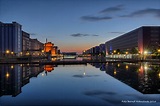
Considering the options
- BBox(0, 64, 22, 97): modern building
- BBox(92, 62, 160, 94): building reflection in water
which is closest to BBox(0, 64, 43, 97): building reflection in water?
BBox(0, 64, 22, 97): modern building

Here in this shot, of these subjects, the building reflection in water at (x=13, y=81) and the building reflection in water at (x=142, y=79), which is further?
the building reflection in water at (x=142, y=79)

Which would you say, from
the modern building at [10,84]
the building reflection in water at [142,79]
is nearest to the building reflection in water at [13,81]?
the modern building at [10,84]

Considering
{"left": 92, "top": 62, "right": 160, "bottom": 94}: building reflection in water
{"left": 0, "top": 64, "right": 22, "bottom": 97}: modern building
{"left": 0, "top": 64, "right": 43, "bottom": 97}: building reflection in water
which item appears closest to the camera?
{"left": 0, "top": 64, "right": 22, "bottom": 97}: modern building

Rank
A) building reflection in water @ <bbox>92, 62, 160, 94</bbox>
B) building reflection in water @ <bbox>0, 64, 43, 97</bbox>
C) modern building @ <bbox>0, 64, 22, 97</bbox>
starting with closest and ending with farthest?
modern building @ <bbox>0, 64, 22, 97</bbox> < building reflection in water @ <bbox>0, 64, 43, 97</bbox> < building reflection in water @ <bbox>92, 62, 160, 94</bbox>

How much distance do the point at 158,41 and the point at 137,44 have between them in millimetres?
Result: 17996

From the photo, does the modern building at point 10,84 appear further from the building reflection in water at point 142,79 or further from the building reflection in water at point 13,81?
the building reflection in water at point 142,79

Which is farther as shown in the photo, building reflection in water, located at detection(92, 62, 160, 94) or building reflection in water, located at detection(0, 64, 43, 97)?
building reflection in water, located at detection(92, 62, 160, 94)

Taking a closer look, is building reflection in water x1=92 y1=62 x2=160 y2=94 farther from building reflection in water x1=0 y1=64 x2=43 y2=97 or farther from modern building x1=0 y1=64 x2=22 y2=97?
building reflection in water x1=0 y1=64 x2=43 y2=97

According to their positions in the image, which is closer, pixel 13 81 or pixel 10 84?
pixel 10 84

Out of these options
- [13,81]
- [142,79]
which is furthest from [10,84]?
[142,79]

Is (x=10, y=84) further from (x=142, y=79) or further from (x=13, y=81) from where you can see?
(x=142, y=79)

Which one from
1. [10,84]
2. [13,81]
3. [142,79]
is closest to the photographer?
[10,84]

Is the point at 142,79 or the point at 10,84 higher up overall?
the point at 142,79

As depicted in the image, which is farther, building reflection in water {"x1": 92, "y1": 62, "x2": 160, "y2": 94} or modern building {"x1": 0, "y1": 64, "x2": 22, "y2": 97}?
building reflection in water {"x1": 92, "y1": 62, "x2": 160, "y2": 94}
